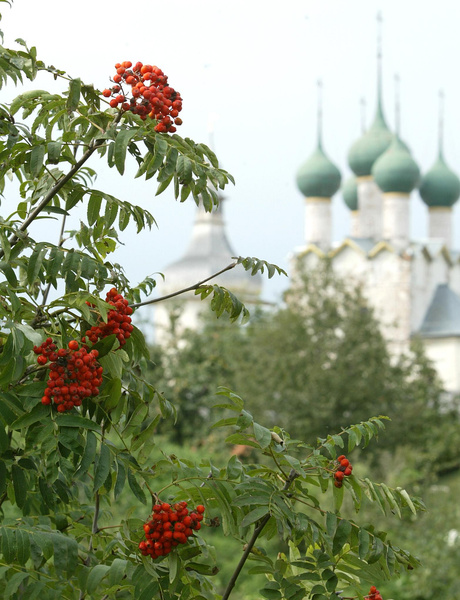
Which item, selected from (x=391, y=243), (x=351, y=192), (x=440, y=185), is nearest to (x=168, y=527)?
(x=391, y=243)

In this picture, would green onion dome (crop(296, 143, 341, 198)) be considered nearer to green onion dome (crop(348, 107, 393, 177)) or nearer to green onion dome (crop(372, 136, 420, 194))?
green onion dome (crop(348, 107, 393, 177))

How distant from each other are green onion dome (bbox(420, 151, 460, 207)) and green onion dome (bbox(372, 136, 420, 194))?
1655mm

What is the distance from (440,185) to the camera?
1454 inches

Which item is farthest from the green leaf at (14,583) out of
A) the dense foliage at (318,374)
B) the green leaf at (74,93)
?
the dense foliage at (318,374)

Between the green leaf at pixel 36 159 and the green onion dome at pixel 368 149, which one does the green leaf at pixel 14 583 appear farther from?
the green onion dome at pixel 368 149

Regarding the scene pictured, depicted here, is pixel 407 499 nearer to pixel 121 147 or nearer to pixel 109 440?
pixel 109 440

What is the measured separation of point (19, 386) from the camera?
2.01 m

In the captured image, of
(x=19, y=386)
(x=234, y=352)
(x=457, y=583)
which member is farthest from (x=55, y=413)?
(x=234, y=352)

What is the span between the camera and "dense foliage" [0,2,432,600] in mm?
1967

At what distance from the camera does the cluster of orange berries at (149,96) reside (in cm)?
213

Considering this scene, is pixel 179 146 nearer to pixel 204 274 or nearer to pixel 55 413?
pixel 55 413

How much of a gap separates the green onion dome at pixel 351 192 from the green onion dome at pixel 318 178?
1705 mm

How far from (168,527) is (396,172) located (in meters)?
33.7

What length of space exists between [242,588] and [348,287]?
49.9 ft
